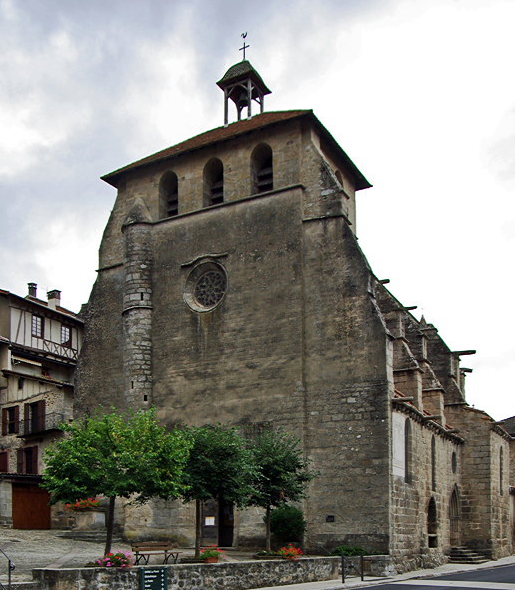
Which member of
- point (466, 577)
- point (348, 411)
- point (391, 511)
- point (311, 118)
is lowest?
point (466, 577)

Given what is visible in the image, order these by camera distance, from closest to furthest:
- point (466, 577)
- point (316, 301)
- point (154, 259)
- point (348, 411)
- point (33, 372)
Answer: point (466, 577)
point (348, 411)
point (316, 301)
point (154, 259)
point (33, 372)

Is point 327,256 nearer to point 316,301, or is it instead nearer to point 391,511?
point 316,301

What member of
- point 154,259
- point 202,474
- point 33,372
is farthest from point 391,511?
point 33,372

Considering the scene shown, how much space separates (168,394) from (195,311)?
3197 millimetres

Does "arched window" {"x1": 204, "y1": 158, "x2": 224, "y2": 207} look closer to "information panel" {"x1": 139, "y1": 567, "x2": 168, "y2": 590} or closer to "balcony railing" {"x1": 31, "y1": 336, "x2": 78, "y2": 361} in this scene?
"balcony railing" {"x1": 31, "y1": 336, "x2": 78, "y2": 361}

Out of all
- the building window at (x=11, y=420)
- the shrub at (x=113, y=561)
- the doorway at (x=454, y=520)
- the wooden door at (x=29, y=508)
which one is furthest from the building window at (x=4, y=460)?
the shrub at (x=113, y=561)

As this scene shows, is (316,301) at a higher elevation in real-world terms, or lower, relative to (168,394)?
higher

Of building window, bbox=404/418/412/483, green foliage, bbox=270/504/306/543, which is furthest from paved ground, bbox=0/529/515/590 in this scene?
building window, bbox=404/418/412/483

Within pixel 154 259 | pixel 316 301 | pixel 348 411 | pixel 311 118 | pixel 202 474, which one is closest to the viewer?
pixel 202 474

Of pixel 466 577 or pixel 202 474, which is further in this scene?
pixel 466 577

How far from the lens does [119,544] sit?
24969 millimetres

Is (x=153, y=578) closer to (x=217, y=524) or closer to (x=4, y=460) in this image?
(x=217, y=524)

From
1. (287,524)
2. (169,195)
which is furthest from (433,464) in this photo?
(169,195)

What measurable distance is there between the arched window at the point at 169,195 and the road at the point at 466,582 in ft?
54.1
